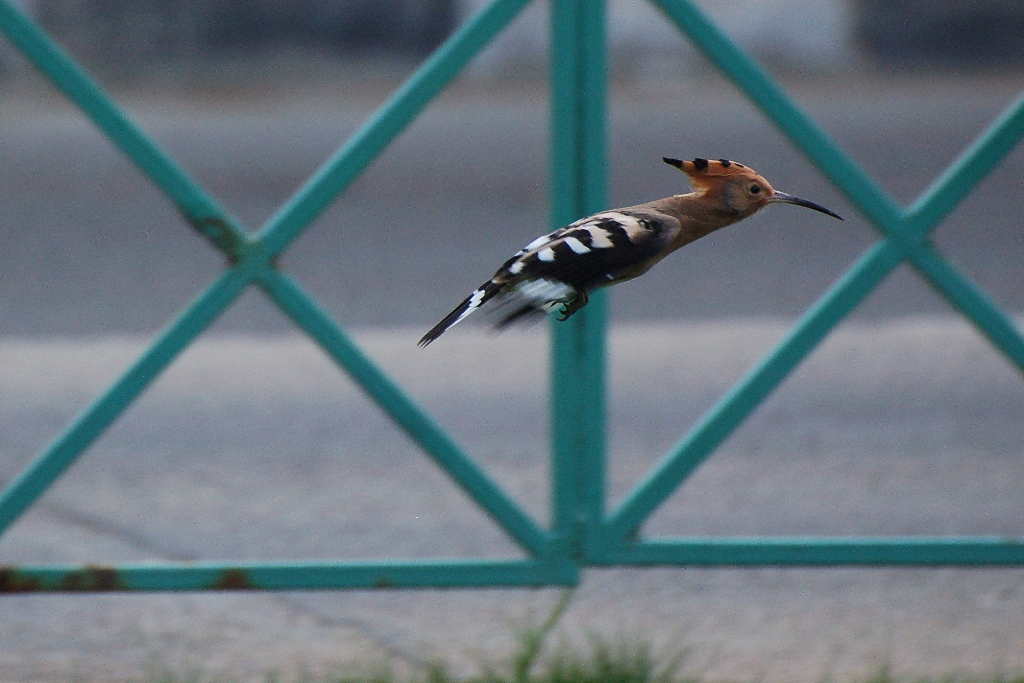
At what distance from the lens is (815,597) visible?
149 inches

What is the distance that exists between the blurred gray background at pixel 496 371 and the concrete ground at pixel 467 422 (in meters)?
0.02

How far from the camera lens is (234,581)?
279 centimetres

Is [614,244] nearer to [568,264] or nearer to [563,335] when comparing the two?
[568,264]

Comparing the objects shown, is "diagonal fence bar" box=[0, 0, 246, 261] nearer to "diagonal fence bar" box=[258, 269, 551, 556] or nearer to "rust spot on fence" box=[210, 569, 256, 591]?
"diagonal fence bar" box=[258, 269, 551, 556]

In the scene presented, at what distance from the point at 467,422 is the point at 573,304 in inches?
197

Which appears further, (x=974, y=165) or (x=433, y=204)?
(x=433, y=204)

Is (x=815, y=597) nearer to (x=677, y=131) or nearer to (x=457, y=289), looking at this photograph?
(x=457, y=289)

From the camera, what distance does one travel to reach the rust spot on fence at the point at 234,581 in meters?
2.79

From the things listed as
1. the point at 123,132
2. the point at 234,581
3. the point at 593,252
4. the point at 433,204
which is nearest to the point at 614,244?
the point at 593,252

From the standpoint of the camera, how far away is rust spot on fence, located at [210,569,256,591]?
2789mm

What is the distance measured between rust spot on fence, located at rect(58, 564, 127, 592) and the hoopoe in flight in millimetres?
2442

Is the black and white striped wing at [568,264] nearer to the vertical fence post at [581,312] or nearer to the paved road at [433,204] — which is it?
the vertical fence post at [581,312]

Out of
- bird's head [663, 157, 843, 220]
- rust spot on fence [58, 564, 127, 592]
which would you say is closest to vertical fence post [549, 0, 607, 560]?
rust spot on fence [58, 564, 127, 592]

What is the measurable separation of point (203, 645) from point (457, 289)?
3.57 metres
